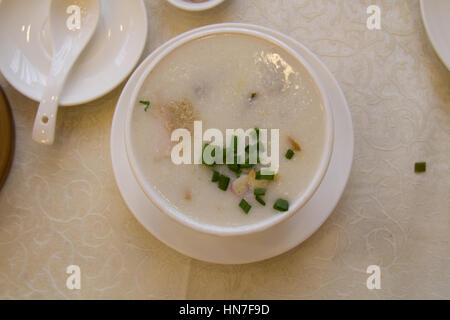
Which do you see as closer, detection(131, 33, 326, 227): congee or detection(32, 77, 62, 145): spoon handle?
detection(131, 33, 326, 227): congee

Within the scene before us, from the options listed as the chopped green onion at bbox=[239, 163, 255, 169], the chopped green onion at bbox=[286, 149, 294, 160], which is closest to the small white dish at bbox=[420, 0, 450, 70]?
the chopped green onion at bbox=[286, 149, 294, 160]

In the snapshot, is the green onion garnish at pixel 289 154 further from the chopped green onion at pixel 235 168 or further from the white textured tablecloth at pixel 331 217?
the white textured tablecloth at pixel 331 217

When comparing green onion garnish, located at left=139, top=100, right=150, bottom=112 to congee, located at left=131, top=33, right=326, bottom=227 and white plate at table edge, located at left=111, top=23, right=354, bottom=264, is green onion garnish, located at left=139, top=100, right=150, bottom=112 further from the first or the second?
white plate at table edge, located at left=111, top=23, right=354, bottom=264

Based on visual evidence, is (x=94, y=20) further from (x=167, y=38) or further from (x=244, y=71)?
(x=244, y=71)

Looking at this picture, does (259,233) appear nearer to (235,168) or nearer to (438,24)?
(235,168)

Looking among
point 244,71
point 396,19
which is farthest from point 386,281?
point 396,19

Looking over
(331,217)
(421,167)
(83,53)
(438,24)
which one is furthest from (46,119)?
(438,24)
